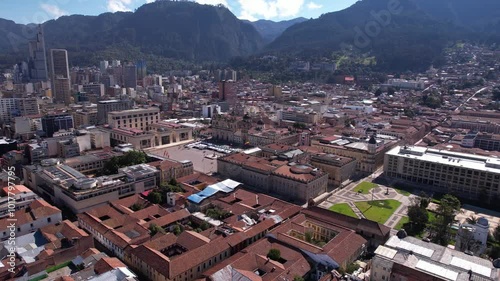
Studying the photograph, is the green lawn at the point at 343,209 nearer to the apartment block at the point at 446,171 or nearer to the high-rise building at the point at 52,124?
the apartment block at the point at 446,171

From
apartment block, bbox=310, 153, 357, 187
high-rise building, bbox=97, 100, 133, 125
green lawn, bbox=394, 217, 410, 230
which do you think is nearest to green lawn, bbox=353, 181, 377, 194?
apartment block, bbox=310, 153, 357, 187

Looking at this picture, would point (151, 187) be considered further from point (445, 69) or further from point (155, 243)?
point (445, 69)

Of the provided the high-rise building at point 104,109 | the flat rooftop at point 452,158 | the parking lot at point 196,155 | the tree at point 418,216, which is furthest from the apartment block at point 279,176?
the high-rise building at point 104,109

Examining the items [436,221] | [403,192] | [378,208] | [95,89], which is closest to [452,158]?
[403,192]

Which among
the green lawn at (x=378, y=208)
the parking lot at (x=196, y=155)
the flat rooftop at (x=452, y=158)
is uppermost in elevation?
the flat rooftop at (x=452, y=158)

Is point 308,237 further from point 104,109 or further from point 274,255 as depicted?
point 104,109

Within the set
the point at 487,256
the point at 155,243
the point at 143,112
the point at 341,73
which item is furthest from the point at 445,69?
the point at 155,243
